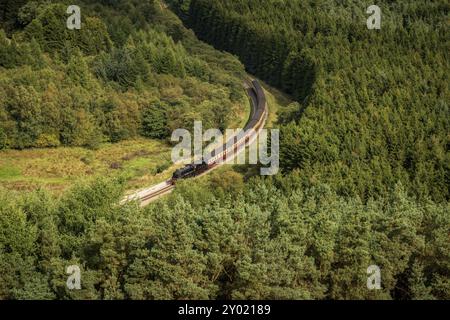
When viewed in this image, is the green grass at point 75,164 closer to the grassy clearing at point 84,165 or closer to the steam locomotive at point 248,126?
the grassy clearing at point 84,165

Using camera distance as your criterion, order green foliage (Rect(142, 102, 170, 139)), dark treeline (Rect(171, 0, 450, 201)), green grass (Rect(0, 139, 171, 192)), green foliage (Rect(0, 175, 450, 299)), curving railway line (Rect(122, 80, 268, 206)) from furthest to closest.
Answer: green foliage (Rect(142, 102, 170, 139)) → green grass (Rect(0, 139, 171, 192)) → curving railway line (Rect(122, 80, 268, 206)) → dark treeline (Rect(171, 0, 450, 201)) → green foliage (Rect(0, 175, 450, 299))

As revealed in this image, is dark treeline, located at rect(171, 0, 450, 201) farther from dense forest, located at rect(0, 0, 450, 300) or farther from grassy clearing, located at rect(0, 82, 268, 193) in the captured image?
grassy clearing, located at rect(0, 82, 268, 193)

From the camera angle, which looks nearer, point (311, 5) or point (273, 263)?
point (273, 263)

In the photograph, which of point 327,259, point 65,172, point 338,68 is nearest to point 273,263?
point 327,259

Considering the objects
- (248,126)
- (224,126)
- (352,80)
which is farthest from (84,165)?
(352,80)

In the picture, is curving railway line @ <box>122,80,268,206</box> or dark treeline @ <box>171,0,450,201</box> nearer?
dark treeline @ <box>171,0,450,201</box>

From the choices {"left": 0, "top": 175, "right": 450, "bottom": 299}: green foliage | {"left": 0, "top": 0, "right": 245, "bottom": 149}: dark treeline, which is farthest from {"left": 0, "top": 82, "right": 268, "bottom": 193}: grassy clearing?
{"left": 0, "top": 175, "right": 450, "bottom": 299}: green foliage

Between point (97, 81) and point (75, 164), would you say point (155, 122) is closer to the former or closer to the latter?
point (97, 81)

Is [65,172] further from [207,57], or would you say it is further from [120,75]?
[207,57]
